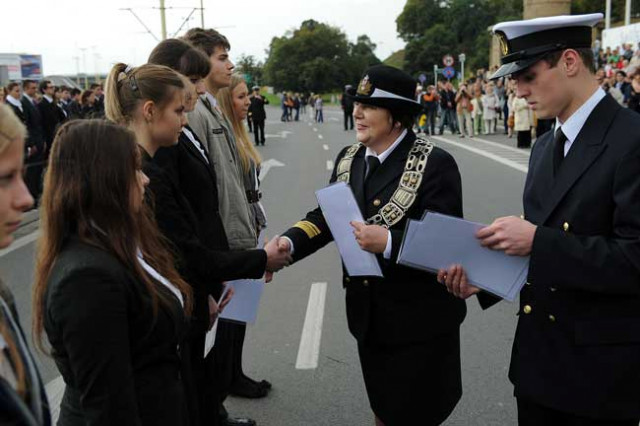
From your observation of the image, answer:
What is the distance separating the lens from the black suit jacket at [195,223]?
2484 millimetres

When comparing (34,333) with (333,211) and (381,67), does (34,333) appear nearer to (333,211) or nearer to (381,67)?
(333,211)

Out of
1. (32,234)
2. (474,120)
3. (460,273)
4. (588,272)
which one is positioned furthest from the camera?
(474,120)

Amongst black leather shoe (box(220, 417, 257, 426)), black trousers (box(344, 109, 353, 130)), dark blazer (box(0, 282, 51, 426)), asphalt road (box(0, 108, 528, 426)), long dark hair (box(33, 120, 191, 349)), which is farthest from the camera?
black trousers (box(344, 109, 353, 130))

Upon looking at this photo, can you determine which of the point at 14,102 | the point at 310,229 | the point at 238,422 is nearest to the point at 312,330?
the point at 238,422

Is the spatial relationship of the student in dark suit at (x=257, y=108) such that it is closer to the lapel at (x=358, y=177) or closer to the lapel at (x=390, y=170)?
the lapel at (x=358, y=177)

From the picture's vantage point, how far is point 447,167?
107 inches

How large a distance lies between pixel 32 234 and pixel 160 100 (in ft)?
24.7

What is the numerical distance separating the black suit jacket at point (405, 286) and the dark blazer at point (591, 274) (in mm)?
555

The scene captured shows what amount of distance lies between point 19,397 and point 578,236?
1.62 m

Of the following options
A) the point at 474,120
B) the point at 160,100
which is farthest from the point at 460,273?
the point at 474,120

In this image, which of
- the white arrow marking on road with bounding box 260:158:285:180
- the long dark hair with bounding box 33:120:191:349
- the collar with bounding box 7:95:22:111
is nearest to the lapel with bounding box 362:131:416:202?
the long dark hair with bounding box 33:120:191:349

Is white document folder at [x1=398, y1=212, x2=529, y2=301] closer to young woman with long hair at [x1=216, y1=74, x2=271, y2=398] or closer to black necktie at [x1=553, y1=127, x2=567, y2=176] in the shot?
black necktie at [x1=553, y1=127, x2=567, y2=176]

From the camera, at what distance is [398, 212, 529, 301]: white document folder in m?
2.22

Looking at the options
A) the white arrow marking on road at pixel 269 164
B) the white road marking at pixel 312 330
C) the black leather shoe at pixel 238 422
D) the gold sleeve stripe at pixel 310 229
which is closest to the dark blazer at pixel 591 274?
the gold sleeve stripe at pixel 310 229
